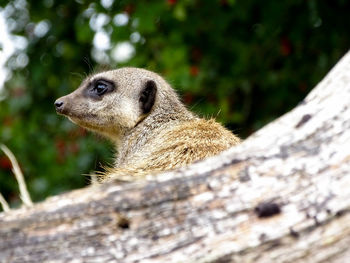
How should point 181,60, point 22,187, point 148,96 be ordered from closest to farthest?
point 22,187
point 148,96
point 181,60

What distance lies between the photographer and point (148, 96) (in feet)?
18.9

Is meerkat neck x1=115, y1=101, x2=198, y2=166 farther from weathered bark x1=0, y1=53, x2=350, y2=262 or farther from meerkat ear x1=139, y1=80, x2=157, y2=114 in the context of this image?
weathered bark x1=0, y1=53, x2=350, y2=262

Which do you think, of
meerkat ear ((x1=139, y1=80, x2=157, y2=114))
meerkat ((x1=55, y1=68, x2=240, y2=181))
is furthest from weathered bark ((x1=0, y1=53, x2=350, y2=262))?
meerkat ear ((x1=139, y1=80, x2=157, y2=114))

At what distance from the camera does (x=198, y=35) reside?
8.28 metres

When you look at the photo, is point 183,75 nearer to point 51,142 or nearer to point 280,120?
point 51,142

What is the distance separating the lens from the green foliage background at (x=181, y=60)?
758 cm

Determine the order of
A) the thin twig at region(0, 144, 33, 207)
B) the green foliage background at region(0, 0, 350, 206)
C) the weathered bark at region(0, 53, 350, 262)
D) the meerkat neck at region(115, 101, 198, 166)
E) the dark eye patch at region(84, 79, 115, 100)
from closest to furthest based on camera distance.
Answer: the weathered bark at region(0, 53, 350, 262) < the thin twig at region(0, 144, 33, 207) < the meerkat neck at region(115, 101, 198, 166) < the dark eye patch at region(84, 79, 115, 100) < the green foliage background at region(0, 0, 350, 206)

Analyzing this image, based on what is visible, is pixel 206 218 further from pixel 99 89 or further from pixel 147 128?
pixel 99 89

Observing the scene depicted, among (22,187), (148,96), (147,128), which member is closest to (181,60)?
(148,96)

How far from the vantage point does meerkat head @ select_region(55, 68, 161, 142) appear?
5.74 m

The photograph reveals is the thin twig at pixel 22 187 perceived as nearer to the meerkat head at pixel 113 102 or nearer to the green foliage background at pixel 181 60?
the meerkat head at pixel 113 102

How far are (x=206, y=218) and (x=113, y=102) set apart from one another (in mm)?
3583

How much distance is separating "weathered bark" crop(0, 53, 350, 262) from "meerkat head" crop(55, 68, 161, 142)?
337cm

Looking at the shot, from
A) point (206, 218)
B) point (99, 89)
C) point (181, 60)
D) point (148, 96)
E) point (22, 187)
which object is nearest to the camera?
point (206, 218)
